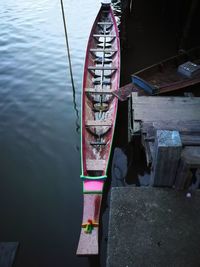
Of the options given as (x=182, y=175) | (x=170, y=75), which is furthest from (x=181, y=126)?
(x=170, y=75)

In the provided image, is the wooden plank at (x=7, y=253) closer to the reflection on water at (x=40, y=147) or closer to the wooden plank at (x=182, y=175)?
the reflection on water at (x=40, y=147)

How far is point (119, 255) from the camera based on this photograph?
119 inches

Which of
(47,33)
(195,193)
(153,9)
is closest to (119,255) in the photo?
(195,193)

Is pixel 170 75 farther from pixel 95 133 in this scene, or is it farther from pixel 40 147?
pixel 40 147

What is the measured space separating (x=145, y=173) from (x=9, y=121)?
5730 millimetres

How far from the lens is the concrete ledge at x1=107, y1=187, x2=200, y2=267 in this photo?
2.98 meters

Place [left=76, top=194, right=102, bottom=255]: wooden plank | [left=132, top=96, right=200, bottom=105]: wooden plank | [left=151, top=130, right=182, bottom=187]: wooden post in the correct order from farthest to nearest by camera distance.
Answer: [left=132, top=96, right=200, bottom=105]: wooden plank < [left=76, top=194, right=102, bottom=255]: wooden plank < [left=151, top=130, right=182, bottom=187]: wooden post

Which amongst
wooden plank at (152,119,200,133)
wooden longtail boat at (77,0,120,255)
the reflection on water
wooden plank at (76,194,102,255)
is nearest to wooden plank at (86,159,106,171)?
wooden longtail boat at (77,0,120,255)

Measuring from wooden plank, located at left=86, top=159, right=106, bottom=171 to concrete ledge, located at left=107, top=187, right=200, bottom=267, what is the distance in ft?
7.74

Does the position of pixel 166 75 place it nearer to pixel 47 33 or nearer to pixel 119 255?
pixel 119 255

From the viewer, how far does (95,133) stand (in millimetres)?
7500

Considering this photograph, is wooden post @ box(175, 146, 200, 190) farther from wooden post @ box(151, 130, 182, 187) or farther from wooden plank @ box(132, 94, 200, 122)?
wooden plank @ box(132, 94, 200, 122)

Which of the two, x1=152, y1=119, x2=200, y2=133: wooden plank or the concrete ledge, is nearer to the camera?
the concrete ledge

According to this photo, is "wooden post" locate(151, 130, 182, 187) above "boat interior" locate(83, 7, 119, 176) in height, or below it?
above
